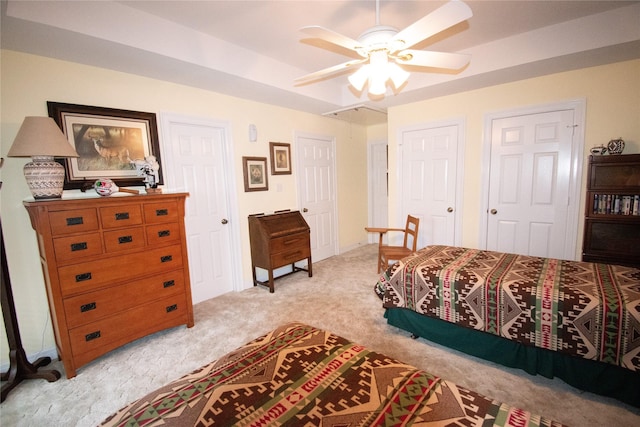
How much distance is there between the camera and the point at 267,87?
10.5 feet

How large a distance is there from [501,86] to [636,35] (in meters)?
1.14

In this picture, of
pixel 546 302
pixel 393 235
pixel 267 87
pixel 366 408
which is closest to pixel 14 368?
pixel 366 408

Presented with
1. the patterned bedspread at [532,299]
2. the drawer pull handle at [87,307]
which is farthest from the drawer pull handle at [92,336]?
the patterned bedspread at [532,299]

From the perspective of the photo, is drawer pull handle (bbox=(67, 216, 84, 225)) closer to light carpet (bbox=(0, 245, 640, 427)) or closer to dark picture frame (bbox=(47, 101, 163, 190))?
dark picture frame (bbox=(47, 101, 163, 190))

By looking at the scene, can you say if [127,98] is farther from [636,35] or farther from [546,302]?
[636,35]

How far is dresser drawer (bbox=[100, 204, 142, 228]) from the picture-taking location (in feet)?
7.17

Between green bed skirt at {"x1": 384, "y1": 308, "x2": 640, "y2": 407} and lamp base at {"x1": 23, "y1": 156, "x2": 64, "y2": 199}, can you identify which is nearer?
green bed skirt at {"x1": 384, "y1": 308, "x2": 640, "y2": 407}

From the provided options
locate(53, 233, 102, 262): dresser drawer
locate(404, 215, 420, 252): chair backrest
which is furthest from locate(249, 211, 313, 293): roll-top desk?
locate(53, 233, 102, 262): dresser drawer

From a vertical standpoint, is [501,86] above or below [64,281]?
above

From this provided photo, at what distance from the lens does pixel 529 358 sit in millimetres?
1919

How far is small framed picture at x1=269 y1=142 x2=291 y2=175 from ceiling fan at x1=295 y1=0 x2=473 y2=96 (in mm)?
1858

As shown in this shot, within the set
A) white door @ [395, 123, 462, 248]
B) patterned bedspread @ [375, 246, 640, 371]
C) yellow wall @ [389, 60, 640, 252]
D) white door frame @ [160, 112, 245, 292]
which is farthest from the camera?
white door @ [395, 123, 462, 248]

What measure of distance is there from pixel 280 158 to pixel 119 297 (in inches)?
100.0

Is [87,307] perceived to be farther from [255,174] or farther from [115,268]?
[255,174]
